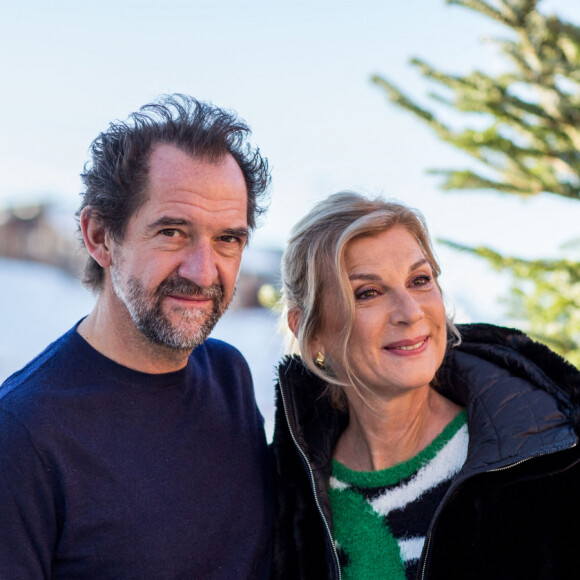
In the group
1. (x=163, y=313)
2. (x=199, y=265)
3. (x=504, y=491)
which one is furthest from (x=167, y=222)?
(x=504, y=491)

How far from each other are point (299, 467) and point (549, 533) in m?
0.96

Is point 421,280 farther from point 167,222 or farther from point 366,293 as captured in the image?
point 167,222

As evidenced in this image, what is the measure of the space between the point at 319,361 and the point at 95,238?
3.34ft

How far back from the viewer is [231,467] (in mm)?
2584

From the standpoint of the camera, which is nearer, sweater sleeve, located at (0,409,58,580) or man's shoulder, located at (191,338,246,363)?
sweater sleeve, located at (0,409,58,580)

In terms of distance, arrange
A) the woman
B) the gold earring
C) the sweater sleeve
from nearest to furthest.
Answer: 1. the sweater sleeve
2. the woman
3. the gold earring

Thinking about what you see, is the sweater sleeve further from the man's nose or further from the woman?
the woman

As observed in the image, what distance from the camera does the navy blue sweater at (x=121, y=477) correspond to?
82.6 inches

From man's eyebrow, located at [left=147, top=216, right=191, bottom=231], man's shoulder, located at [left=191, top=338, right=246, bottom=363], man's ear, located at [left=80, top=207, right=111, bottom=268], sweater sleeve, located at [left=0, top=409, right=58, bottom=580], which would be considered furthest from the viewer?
man's shoulder, located at [left=191, top=338, right=246, bottom=363]

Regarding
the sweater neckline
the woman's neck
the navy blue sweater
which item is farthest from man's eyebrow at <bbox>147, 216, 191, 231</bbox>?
the sweater neckline

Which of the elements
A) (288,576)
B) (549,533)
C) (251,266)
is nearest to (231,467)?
(288,576)

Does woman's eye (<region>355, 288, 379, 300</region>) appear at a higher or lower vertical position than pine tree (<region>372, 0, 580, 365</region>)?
lower

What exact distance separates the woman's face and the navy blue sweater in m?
0.60

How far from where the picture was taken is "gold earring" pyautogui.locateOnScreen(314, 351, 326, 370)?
2849 millimetres
